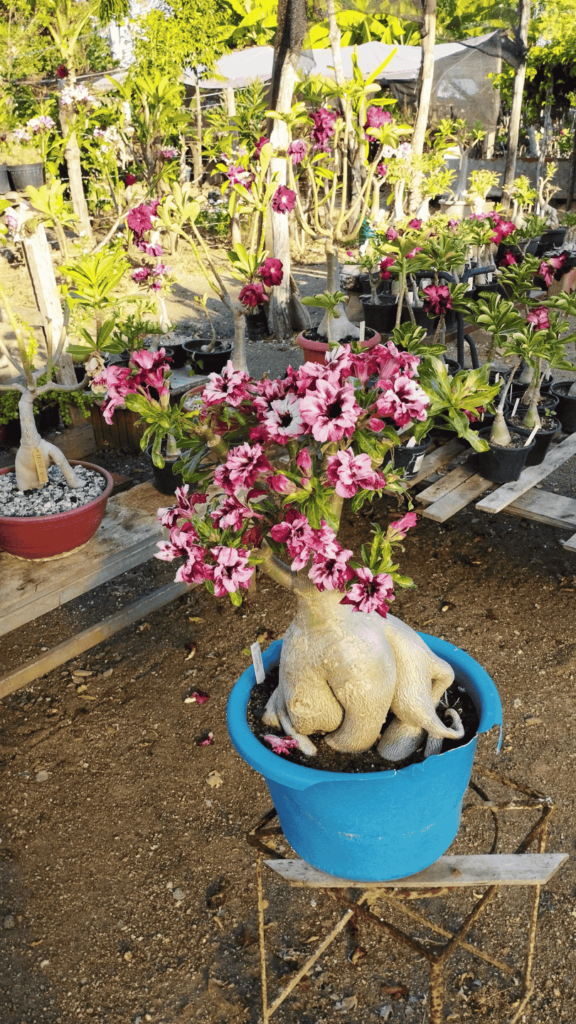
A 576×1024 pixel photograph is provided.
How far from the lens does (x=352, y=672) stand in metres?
1.47

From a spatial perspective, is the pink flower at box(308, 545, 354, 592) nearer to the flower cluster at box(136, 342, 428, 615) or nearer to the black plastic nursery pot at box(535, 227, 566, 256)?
the flower cluster at box(136, 342, 428, 615)

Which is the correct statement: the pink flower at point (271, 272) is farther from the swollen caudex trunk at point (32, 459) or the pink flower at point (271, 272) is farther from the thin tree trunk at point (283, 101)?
the thin tree trunk at point (283, 101)

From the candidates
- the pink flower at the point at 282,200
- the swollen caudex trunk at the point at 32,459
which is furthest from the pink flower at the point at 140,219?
the swollen caudex trunk at the point at 32,459

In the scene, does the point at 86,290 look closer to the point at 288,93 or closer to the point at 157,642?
the point at 157,642

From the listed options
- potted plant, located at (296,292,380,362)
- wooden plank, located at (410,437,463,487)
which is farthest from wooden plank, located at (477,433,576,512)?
potted plant, located at (296,292,380,362)

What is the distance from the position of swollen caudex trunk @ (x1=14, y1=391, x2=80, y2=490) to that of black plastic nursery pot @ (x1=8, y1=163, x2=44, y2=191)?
885 cm

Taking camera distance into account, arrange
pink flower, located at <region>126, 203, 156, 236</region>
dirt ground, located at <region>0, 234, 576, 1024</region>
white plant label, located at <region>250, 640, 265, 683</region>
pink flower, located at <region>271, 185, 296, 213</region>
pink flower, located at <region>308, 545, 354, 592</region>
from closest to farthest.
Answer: pink flower, located at <region>308, 545, 354, 592</region>, white plant label, located at <region>250, 640, 265, 683</region>, dirt ground, located at <region>0, 234, 576, 1024</region>, pink flower, located at <region>271, 185, 296, 213</region>, pink flower, located at <region>126, 203, 156, 236</region>

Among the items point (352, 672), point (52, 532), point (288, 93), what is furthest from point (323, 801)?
point (288, 93)

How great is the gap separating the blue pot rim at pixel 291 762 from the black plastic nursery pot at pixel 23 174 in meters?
10.5

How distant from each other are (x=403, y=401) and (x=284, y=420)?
20 centimetres

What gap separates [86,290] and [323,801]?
2.28 metres

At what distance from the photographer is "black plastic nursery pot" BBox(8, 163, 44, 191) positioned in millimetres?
10266

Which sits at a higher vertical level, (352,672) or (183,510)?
(183,510)

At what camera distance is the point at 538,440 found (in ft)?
10.4
